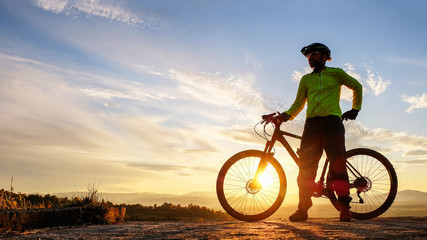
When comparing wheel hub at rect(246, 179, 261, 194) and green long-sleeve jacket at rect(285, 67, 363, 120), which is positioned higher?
green long-sleeve jacket at rect(285, 67, 363, 120)

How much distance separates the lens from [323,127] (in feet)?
18.9

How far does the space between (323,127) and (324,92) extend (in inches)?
22.4

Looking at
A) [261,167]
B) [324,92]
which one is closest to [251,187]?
[261,167]

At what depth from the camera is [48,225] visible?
262 inches

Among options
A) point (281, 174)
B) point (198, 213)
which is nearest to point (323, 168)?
point (281, 174)

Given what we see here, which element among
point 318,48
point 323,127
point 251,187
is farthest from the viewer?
point 251,187

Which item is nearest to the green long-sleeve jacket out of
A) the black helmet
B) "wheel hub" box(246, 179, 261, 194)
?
the black helmet

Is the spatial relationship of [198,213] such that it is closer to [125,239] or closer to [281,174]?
[281,174]

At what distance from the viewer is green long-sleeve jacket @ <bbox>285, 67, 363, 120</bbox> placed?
5.77 m

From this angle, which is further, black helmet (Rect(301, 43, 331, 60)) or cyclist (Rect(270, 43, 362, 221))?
black helmet (Rect(301, 43, 331, 60))

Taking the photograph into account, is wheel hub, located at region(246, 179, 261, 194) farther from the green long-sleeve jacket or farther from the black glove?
the black glove

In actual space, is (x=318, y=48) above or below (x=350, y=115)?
above

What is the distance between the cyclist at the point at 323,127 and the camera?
5746mm

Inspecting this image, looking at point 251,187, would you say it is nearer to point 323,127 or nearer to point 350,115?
point 323,127
